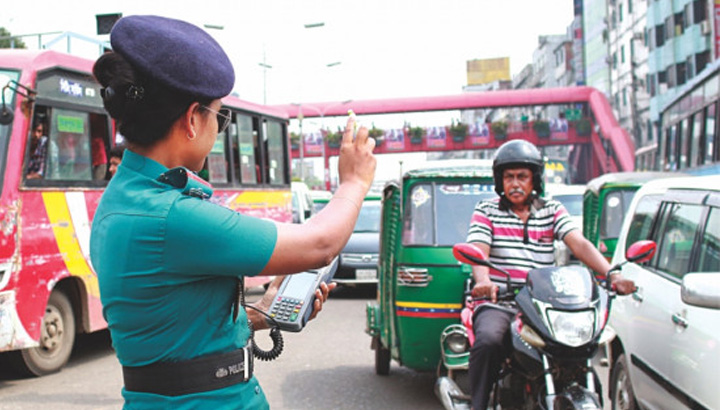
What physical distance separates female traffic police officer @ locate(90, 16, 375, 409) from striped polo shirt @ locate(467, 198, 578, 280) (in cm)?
321

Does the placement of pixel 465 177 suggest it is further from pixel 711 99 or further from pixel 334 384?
pixel 711 99

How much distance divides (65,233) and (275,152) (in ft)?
26.1

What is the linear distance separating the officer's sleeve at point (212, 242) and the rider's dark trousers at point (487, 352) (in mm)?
2917

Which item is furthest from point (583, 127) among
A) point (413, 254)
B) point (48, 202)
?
point (413, 254)

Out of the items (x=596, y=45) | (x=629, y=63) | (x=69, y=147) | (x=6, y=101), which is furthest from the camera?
(x=596, y=45)

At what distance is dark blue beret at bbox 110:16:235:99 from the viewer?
1.91 meters

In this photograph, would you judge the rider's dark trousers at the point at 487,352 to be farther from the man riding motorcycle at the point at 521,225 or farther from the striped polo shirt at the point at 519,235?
the striped polo shirt at the point at 519,235

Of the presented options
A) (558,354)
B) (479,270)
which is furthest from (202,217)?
(479,270)

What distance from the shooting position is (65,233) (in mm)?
9039

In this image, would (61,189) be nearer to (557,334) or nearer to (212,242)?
(557,334)

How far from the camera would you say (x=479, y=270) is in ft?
16.0

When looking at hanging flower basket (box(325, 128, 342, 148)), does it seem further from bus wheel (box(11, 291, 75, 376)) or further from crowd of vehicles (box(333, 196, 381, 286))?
bus wheel (box(11, 291, 75, 376))

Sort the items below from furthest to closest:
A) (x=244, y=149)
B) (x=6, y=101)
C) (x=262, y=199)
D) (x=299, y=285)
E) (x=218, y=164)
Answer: (x=262, y=199) < (x=244, y=149) < (x=218, y=164) < (x=6, y=101) < (x=299, y=285)

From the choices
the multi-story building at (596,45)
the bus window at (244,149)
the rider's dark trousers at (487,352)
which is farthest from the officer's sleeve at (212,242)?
the multi-story building at (596,45)
